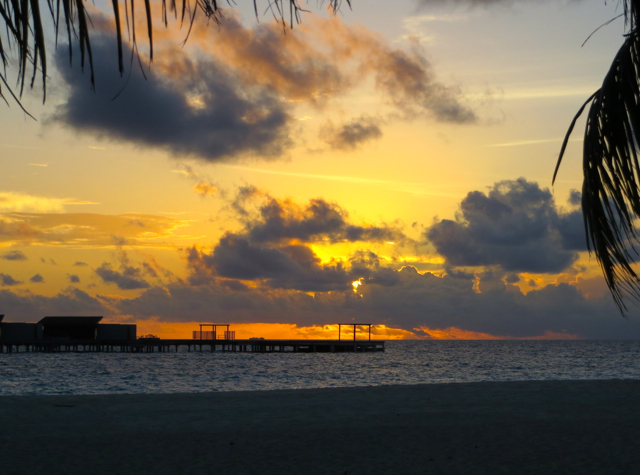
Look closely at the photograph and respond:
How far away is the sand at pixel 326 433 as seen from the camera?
7520 millimetres

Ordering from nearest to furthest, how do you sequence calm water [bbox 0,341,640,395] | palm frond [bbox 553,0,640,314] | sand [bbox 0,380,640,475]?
palm frond [bbox 553,0,640,314] → sand [bbox 0,380,640,475] → calm water [bbox 0,341,640,395]

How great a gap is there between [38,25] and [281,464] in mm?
6970

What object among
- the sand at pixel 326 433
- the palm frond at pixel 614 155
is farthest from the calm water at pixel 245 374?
the palm frond at pixel 614 155

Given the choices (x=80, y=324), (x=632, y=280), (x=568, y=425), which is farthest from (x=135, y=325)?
(x=632, y=280)

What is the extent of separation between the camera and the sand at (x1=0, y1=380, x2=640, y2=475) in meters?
7.52

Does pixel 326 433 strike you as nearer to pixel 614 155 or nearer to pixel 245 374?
pixel 614 155

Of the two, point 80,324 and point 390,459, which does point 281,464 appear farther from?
point 80,324

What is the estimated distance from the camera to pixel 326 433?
9602 mm

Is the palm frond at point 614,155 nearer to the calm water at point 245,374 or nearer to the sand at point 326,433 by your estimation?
the sand at point 326,433

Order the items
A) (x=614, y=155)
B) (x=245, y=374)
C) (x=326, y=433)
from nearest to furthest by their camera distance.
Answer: (x=614, y=155) < (x=326, y=433) < (x=245, y=374)

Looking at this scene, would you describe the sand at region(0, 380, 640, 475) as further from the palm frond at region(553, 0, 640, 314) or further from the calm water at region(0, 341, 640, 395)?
the calm water at region(0, 341, 640, 395)

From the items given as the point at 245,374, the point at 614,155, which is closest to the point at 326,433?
the point at 614,155

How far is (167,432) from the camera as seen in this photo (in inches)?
383

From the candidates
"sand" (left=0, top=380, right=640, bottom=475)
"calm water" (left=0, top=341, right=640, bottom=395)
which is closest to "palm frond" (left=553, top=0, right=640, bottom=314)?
"sand" (left=0, top=380, right=640, bottom=475)
